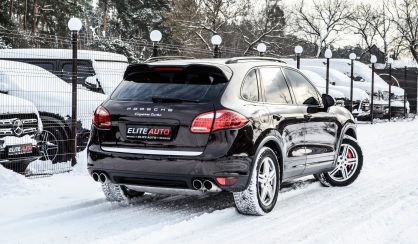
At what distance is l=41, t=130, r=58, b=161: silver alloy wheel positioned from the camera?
29.5ft

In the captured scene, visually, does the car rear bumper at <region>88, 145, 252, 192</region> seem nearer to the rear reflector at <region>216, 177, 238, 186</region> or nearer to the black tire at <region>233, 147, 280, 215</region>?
the rear reflector at <region>216, 177, 238, 186</region>

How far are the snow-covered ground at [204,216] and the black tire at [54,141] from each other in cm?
91

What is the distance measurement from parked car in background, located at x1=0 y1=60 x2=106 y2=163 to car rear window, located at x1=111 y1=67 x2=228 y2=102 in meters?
3.51

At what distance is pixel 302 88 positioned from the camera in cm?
706

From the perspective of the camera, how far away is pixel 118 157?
5.58 m

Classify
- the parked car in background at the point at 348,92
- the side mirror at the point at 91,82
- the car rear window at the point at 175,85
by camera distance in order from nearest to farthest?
the car rear window at the point at 175,85, the side mirror at the point at 91,82, the parked car in background at the point at 348,92

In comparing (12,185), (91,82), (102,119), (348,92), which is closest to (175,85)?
(102,119)

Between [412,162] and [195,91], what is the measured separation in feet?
19.4

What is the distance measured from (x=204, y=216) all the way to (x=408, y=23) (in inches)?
1672

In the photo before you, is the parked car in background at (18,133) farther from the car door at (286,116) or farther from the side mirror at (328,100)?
the side mirror at (328,100)

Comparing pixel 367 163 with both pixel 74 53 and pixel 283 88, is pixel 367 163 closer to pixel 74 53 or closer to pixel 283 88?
pixel 283 88

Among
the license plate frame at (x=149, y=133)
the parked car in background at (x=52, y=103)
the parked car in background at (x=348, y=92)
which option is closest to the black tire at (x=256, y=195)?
the license plate frame at (x=149, y=133)

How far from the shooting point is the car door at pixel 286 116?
20.2ft

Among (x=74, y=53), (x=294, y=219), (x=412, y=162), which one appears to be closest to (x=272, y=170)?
(x=294, y=219)
